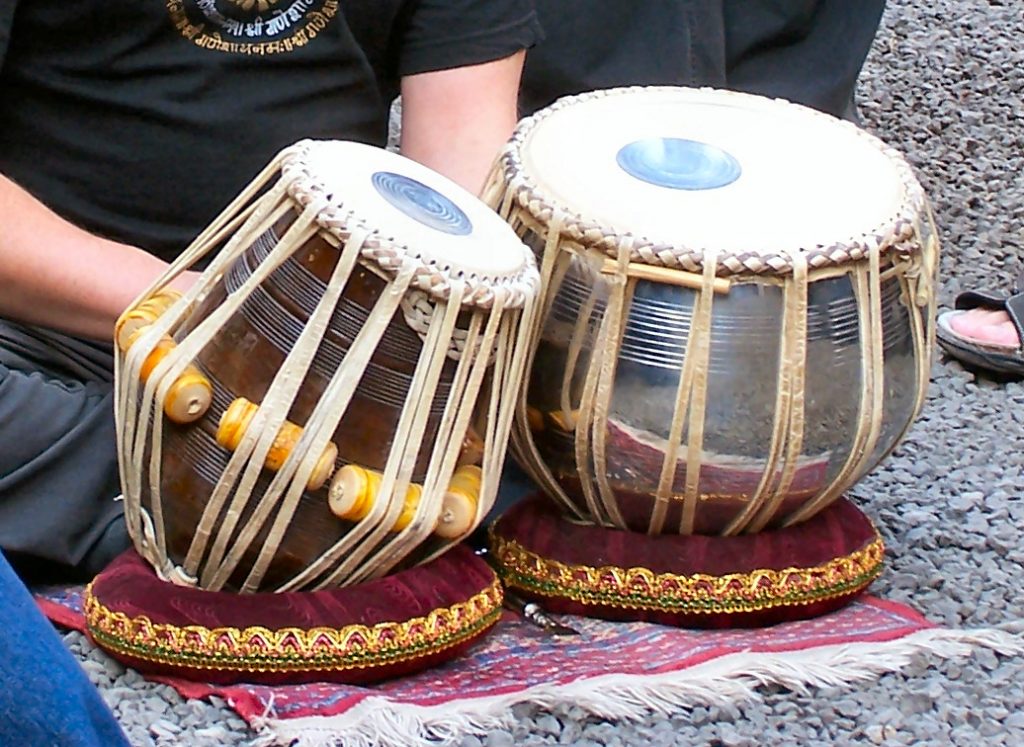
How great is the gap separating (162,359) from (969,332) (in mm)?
1487

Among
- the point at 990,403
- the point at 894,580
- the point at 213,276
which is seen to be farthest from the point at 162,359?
the point at 990,403

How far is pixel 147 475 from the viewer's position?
4.60 feet

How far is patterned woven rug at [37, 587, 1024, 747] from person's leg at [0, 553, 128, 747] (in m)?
0.43

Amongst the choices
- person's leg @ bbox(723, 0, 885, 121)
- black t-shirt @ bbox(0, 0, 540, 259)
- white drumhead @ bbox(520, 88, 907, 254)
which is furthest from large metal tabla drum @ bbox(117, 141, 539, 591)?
person's leg @ bbox(723, 0, 885, 121)

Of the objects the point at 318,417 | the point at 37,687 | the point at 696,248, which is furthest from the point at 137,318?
the point at 37,687

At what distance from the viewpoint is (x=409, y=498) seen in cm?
135

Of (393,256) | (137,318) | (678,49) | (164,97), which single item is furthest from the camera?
(678,49)

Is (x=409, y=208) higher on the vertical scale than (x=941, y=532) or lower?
higher

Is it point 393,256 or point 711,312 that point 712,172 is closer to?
point 711,312

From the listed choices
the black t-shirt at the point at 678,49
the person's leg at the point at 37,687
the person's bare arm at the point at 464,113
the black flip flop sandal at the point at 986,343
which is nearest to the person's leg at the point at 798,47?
the black t-shirt at the point at 678,49

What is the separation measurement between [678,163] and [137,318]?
1.67ft

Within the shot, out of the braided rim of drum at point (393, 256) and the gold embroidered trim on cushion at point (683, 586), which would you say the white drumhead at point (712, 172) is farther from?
the gold embroidered trim on cushion at point (683, 586)

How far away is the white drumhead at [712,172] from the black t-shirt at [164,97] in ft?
0.89

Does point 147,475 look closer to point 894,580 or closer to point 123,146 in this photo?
point 123,146
